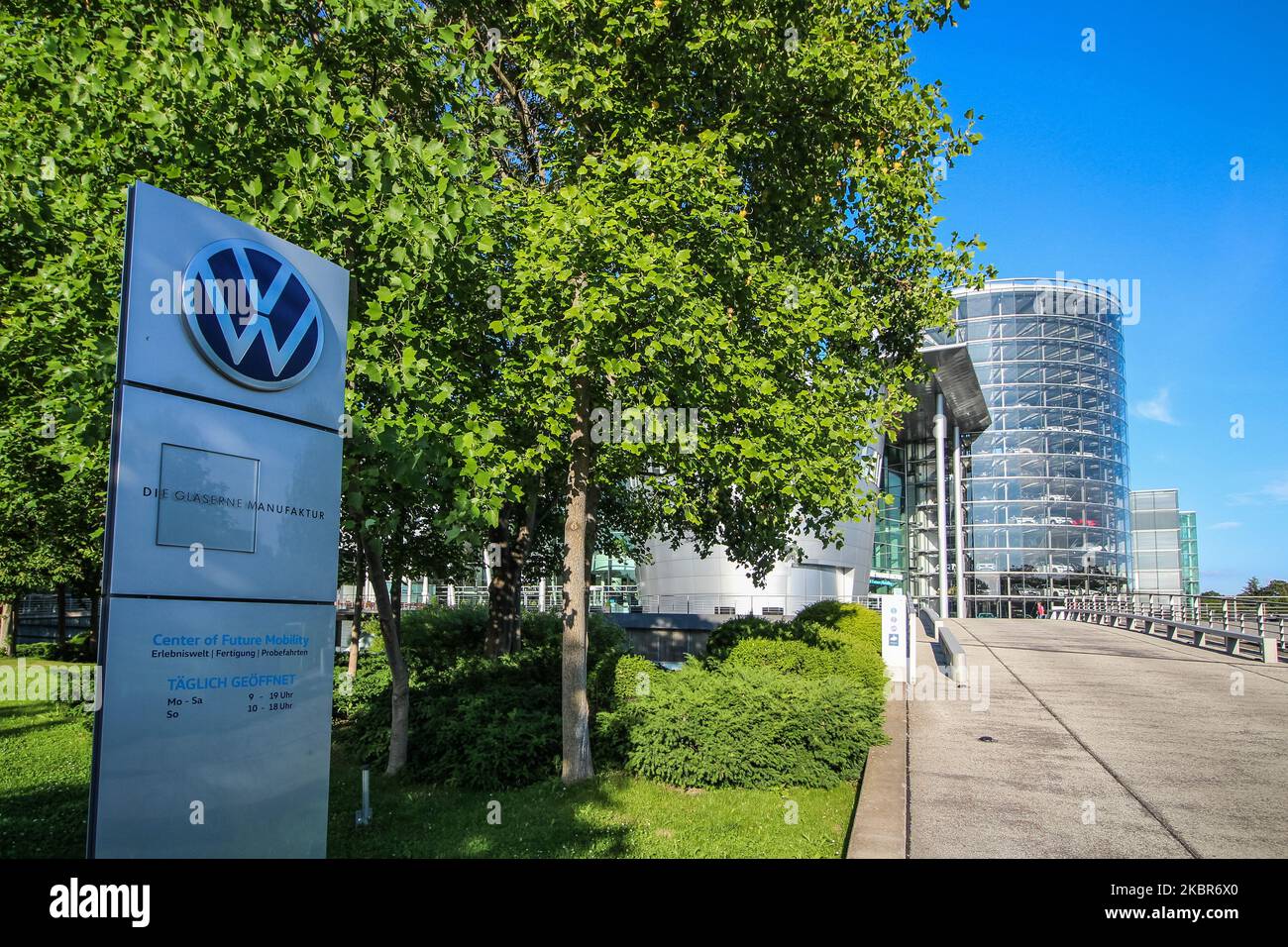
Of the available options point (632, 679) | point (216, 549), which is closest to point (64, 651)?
point (632, 679)

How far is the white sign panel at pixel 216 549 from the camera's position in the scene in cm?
395

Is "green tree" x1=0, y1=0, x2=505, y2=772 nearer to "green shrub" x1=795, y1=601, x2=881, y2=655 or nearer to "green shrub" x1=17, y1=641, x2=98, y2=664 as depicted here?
"green shrub" x1=795, y1=601, x2=881, y2=655

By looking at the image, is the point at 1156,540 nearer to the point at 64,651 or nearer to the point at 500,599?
the point at 500,599

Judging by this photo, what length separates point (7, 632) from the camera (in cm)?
3020

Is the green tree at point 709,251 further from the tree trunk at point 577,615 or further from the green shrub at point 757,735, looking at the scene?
the green shrub at point 757,735

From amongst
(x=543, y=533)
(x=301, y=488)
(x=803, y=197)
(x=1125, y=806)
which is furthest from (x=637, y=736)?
(x=543, y=533)

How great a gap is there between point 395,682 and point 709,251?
6111 millimetres

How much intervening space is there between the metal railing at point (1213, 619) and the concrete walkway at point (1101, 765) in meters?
4.63

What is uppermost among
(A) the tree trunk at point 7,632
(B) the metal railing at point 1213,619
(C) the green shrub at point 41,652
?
(B) the metal railing at point 1213,619

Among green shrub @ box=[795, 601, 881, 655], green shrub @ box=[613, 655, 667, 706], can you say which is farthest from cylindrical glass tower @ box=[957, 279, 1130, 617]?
green shrub @ box=[613, 655, 667, 706]

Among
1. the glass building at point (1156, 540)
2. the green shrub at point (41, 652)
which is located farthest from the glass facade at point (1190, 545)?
the green shrub at point (41, 652)

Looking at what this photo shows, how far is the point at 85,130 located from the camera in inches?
275

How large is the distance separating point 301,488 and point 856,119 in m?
8.86

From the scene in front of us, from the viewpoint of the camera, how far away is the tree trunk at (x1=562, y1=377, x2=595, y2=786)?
32.4 ft
